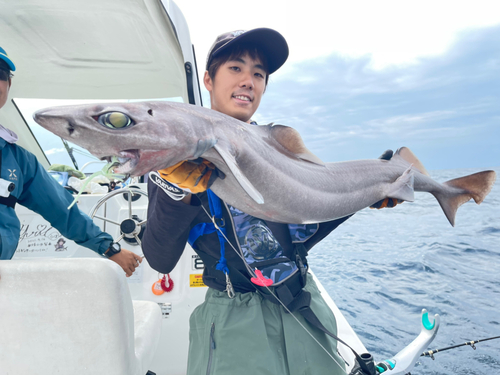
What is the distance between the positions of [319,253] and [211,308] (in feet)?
26.1

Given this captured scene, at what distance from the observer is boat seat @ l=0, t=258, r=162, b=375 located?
1398 mm

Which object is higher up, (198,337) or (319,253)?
(198,337)

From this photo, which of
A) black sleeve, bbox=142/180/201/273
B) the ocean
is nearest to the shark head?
black sleeve, bbox=142/180/201/273

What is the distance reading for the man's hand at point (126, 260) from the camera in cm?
264

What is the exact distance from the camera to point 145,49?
11.2 feet

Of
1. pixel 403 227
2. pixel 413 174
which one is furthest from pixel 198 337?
pixel 403 227

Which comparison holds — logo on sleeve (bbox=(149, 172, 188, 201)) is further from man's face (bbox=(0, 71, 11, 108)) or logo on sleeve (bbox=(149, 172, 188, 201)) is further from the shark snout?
man's face (bbox=(0, 71, 11, 108))

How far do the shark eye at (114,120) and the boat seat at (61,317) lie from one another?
30.9 inches

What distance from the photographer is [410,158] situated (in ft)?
7.38

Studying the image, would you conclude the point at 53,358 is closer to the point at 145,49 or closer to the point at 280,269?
the point at 280,269

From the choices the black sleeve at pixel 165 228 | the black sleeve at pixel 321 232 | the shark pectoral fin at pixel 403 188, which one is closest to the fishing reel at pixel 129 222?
the black sleeve at pixel 165 228

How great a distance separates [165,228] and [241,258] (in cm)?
43

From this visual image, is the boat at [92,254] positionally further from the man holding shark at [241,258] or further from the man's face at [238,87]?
the man's face at [238,87]

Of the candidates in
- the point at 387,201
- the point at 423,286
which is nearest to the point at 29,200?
the point at 387,201
